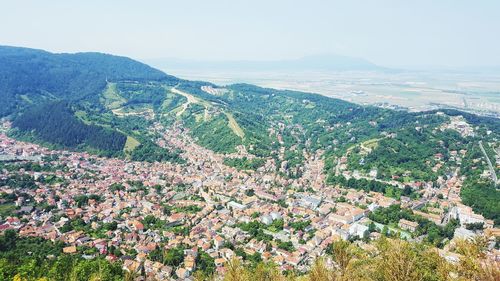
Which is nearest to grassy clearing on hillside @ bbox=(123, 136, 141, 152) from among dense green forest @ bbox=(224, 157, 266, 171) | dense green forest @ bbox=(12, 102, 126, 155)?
dense green forest @ bbox=(12, 102, 126, 155)

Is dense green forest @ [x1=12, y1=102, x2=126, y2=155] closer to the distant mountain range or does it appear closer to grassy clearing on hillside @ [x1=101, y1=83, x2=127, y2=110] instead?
the distant mountain range

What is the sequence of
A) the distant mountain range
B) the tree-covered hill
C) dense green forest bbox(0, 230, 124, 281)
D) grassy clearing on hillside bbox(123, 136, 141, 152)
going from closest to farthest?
dense green forest bbox(0, 230, 124, 281)
the distant mountain range
grassy clearing on hillside bbox(123, 136, 141, 152)
the tree-covered hill

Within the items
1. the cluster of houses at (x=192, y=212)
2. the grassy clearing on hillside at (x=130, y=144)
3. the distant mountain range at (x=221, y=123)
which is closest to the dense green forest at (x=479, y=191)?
the distant mountain range at (x=221, y=123)

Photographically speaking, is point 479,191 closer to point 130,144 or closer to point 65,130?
point 130,144

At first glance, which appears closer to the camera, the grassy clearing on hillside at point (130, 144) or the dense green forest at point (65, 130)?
the grassy clearing on hillside at point (130, 144)

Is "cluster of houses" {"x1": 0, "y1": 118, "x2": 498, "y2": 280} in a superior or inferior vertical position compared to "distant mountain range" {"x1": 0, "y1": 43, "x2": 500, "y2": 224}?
inferior

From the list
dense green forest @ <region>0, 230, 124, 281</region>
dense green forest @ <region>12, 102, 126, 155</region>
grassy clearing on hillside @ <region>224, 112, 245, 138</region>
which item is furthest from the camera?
grassy clearing on hillside @ <region>224, 112, 245, 138</region>

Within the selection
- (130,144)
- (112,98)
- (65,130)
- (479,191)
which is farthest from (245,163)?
(112,98)

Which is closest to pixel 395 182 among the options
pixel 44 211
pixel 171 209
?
pixel 171 209

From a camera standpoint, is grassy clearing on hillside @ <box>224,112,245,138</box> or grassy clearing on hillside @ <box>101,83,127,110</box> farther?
grassy clearing on hillside @ <box>101,83,127,110</box>

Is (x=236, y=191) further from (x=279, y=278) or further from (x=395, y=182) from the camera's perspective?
(x=279, y=278)

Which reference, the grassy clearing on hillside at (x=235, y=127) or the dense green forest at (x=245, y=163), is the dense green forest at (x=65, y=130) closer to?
the dense green forest at (x=245, y=163)
